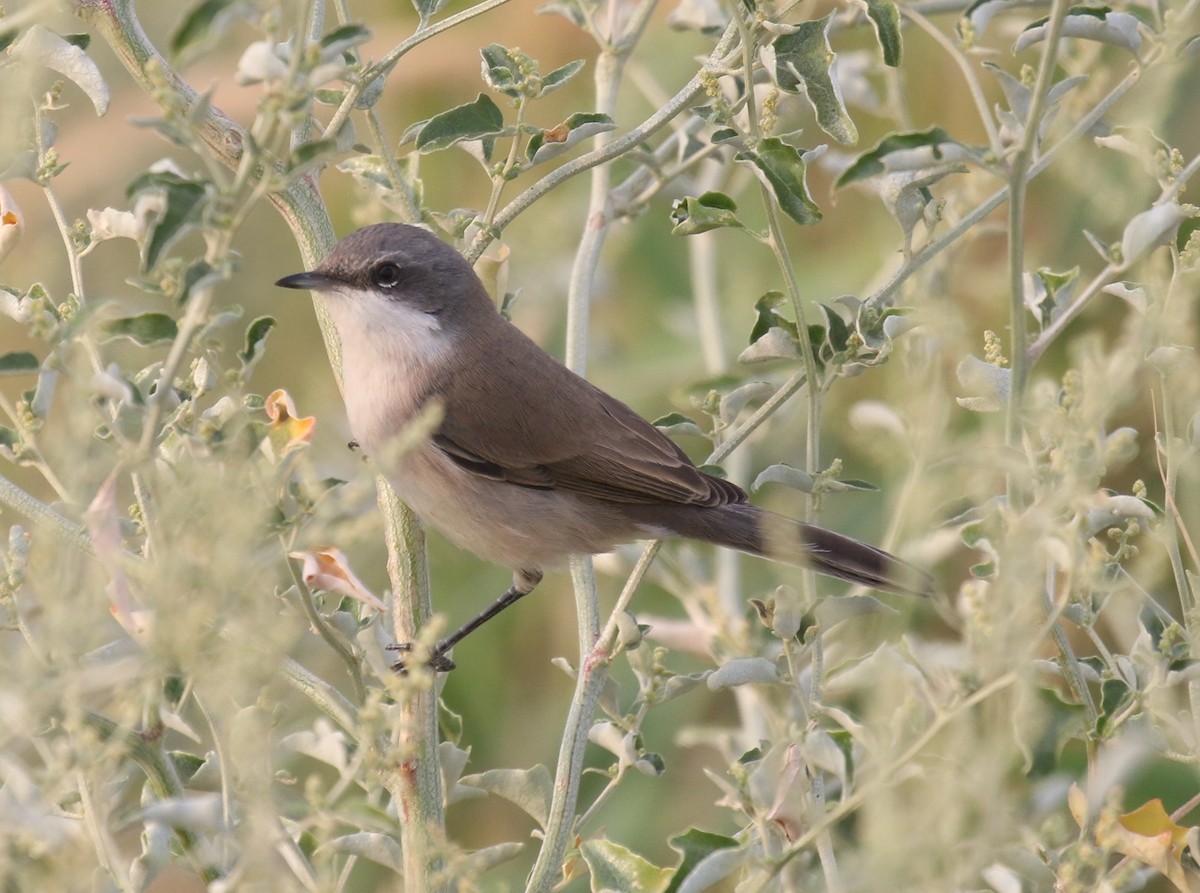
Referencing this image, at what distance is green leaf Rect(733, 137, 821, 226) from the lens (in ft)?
6.41

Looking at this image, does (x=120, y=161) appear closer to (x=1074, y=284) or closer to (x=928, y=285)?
(x=928, y=285)

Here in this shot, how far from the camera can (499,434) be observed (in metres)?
3.23

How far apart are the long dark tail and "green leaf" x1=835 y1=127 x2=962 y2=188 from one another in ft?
1.87

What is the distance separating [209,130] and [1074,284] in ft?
4.21

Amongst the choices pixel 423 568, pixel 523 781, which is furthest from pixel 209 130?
pixel 523 781

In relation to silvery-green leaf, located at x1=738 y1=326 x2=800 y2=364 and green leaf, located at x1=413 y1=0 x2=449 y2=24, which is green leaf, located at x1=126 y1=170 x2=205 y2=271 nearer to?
green leaf, located at x1=413 y1=0 x2=449 y2=24

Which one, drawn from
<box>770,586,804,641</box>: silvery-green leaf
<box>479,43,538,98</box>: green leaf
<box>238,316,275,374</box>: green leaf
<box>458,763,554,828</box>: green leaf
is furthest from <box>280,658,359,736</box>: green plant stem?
<box>479,43,538,98</box>: green leaf

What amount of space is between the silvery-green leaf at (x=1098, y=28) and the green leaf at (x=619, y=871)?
3.93 feet

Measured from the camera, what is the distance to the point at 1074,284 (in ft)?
7.11

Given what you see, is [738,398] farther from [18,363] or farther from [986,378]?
[18,363]

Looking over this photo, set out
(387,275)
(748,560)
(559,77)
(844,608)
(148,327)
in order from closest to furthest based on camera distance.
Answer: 1. (148,327)
2. (844,608)
3. (559,77)
4. (387,275)
5. (748,560)

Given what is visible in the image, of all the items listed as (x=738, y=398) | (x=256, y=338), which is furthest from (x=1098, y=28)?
(x=256, y=338)

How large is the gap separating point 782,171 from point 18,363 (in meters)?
1.00

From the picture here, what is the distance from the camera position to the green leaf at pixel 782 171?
1.95 m
